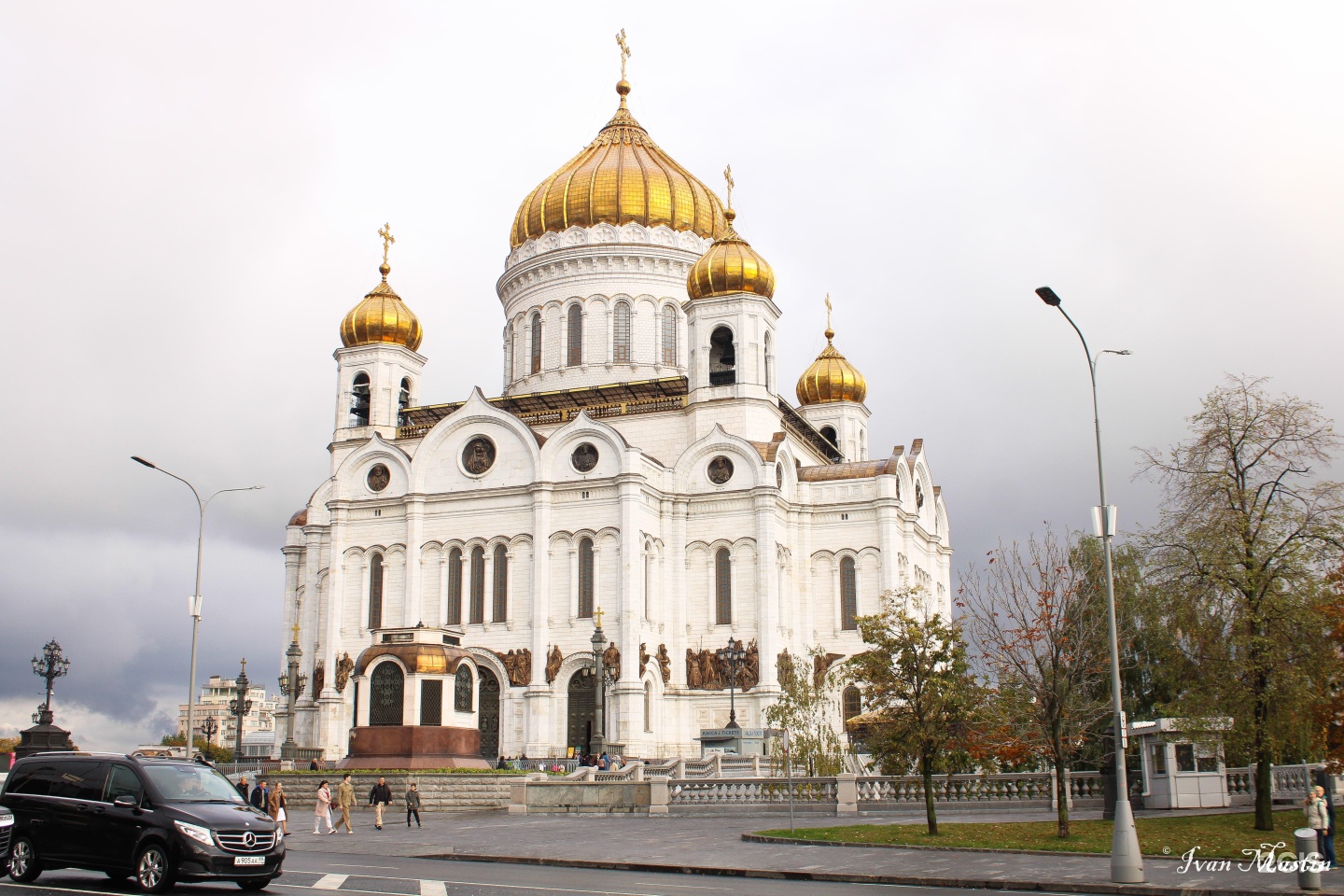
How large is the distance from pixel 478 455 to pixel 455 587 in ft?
15.7

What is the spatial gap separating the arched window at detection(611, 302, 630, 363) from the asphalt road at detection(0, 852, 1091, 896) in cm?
3444

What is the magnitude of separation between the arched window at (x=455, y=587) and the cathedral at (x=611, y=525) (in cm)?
7

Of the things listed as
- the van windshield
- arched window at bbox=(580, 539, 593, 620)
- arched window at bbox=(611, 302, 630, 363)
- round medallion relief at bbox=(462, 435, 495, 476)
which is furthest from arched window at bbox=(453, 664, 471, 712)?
the van windshield

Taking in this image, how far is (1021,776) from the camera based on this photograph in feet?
94.7

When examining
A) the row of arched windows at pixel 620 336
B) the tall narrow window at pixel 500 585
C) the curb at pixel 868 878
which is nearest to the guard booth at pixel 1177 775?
the curb at pixel 868 878

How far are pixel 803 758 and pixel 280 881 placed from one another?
1645cm

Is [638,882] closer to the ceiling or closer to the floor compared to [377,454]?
closer to the floor

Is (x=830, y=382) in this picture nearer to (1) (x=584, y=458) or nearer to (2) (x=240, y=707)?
(1) (x=584, y=458)

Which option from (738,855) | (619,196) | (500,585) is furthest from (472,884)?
(619,196)

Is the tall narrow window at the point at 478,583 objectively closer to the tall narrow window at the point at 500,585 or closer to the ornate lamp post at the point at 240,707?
the tall narrow window at the point at 500,585

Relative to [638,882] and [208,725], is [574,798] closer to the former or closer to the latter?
[638,882]

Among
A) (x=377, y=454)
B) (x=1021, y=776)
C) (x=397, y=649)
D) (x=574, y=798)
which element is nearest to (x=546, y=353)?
(x=377, y=454)

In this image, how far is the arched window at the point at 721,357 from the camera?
47594 millimetres

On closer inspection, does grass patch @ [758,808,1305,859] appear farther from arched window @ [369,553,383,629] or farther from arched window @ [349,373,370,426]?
arched window @ [349,373,370,426]
